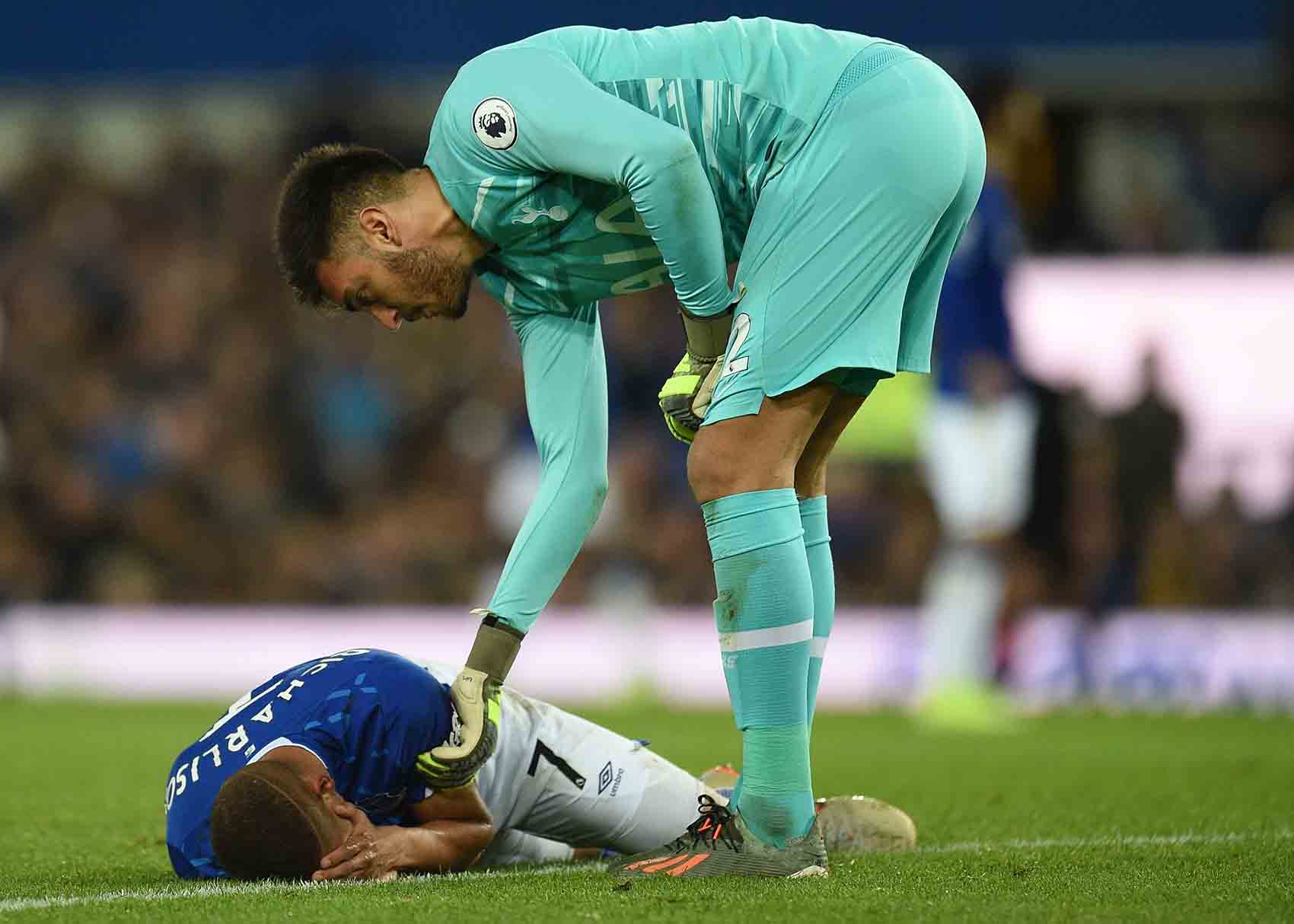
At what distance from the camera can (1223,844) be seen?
12.9ft

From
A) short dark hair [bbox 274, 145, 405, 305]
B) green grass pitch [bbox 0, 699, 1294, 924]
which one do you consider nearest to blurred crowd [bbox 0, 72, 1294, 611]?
green grass pitch [bbox 0, 699, 1294, 924]

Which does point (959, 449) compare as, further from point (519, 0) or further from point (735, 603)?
point (519, 0)

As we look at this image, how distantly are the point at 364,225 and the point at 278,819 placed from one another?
113cm

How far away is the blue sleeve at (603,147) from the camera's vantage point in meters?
3.28

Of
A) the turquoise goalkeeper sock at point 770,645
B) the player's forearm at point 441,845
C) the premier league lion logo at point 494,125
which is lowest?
the player's forearm at point 441,845

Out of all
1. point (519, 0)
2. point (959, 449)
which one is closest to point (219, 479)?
point (519, 0)

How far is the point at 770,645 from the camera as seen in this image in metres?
3.41

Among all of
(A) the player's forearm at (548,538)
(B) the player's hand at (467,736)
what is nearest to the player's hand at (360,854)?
(B) the player's hand at (467,736)

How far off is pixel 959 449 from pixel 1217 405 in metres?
3.84

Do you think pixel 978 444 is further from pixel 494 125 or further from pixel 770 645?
pixel 494 125

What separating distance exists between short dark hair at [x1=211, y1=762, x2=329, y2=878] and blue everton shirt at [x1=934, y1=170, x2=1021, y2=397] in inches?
192

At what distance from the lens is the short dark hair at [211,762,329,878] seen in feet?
10.7

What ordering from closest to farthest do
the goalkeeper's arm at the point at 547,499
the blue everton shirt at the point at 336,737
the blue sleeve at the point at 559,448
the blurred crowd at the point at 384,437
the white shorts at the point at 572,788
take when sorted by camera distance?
1. the blue everton shirt at the point at 336,737
2. the goalkeeper's arm at the point at 547,499
3. the blue sleeve at the point at 559,448
4. the white shorts at the point at 572,788
5. the blurred crowd at the point at 384,437

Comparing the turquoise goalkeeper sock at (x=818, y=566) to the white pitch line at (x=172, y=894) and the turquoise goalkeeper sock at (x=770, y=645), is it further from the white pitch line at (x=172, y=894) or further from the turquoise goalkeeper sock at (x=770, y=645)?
the white pitch line at (x=172, y=894)
